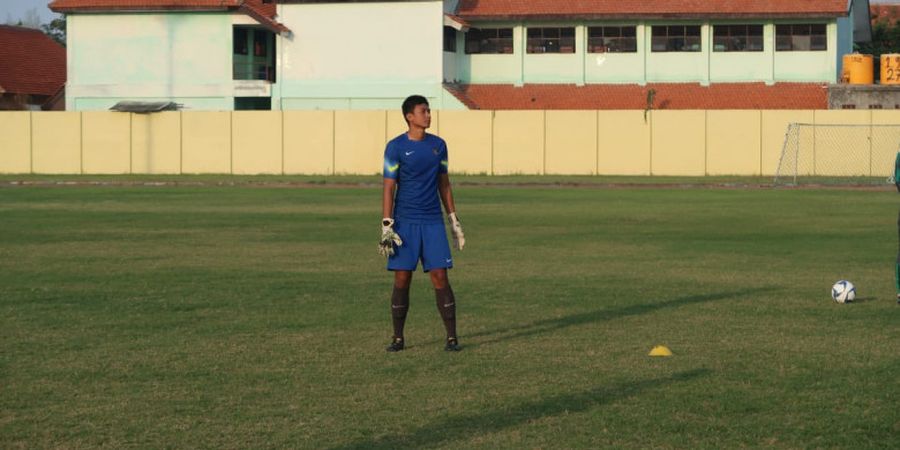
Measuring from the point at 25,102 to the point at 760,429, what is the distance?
A: 73.6 metres

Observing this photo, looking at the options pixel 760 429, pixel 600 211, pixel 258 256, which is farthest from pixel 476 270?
pixel 600 211

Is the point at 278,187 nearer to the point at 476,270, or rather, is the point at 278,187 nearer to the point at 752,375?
the point at 476,270

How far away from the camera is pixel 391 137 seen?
58438 millimetres

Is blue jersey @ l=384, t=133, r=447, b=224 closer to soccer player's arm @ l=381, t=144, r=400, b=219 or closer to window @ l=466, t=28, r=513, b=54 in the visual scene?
soccer player's arm @ l=381, t=144, r=400, b=219

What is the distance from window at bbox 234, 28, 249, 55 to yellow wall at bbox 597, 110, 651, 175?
1879cm

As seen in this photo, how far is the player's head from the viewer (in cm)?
1212

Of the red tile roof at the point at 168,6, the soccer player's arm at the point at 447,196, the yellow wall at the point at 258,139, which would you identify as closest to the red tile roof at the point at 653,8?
the red tile roof at the point at 168,6

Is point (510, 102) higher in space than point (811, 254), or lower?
higher

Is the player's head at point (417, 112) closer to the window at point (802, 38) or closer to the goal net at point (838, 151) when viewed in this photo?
the goal net at point (838, 151)

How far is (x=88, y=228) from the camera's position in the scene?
2847 centimetres

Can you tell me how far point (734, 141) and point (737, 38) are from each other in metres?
11.2

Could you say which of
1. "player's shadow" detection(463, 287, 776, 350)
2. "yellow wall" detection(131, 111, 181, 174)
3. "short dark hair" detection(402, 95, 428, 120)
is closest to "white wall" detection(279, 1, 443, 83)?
"yellow wall" detection(131, 111, 181, 174)

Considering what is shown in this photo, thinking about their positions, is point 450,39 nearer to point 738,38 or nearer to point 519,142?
point 519,142

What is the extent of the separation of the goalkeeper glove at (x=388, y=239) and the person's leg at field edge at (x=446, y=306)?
0.39 m
